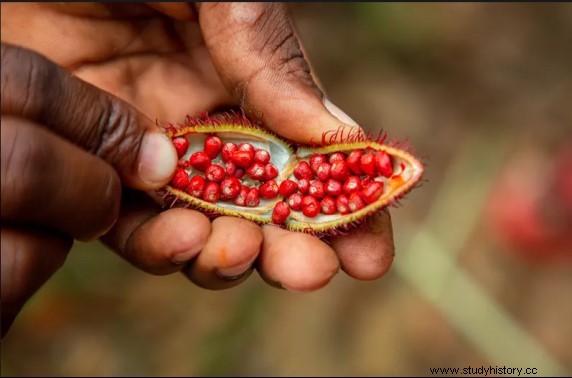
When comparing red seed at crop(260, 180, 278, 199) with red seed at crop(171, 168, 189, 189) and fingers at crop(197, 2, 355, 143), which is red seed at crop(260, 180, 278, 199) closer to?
fingers at crop(197, 2, 355, 143)

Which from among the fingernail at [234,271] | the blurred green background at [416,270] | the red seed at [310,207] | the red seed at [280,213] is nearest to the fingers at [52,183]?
the fingernail at [234,271]

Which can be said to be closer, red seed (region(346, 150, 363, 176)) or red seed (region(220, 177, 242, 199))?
red seed (region(346, 150, 363, 176))

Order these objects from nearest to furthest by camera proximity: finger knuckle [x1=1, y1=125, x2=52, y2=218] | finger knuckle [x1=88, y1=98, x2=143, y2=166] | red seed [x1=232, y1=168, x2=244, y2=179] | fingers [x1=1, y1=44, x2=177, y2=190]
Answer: finger knuckle [x1=1, y1=125, x2=52, y2=218] < fingers [x1=1, y1=44, x2=177, y2=190] < finger knuckle [x1=88, y1=98, x2=143, y2=166] < red seed [x1=232, y1=168, x2=244, y2=179]

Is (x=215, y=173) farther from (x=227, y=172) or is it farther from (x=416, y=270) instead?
(x=416, y=270)

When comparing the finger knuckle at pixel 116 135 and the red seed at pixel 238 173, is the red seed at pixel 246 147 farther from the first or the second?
the finger knuckle at pixel 116 135

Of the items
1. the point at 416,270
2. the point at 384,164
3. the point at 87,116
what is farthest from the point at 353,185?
the point at 416,270

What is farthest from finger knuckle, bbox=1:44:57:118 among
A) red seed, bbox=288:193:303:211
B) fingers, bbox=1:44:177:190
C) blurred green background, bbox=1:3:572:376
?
blurred green background, bbox=1:3:572:376
